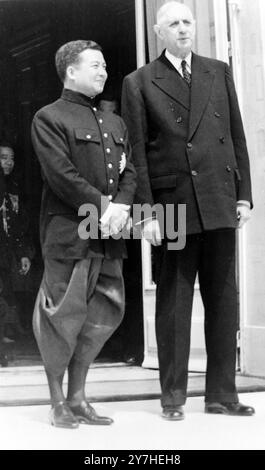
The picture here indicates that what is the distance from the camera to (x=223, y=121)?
10.1ft

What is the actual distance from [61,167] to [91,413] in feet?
2.96

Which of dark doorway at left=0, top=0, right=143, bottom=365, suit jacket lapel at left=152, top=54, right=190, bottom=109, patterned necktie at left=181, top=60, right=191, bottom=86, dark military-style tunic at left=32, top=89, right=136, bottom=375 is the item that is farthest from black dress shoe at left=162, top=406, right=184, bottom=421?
dark doorway at left=0, top=0, right=143, bottom=365

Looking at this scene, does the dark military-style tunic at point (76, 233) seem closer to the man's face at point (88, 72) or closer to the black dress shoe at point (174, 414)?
the man's face at point (88, 72)

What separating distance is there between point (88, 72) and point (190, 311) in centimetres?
100

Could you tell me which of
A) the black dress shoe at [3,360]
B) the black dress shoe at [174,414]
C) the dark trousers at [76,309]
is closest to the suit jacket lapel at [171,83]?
the dark trousers at [76,309]

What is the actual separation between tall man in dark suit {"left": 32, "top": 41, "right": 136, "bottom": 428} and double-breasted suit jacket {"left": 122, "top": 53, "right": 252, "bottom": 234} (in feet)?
0.37

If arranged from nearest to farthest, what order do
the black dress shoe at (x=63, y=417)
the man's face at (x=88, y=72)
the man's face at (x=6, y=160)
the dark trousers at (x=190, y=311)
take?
Answer: the black dress shoe at (x=63, y=417) → the man's face at (x=88, y=72) → the dark trousers at (x=190, y=311) → the man's face at (x=6, y=160)

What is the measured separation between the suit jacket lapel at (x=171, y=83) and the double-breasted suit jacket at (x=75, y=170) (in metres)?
0.27

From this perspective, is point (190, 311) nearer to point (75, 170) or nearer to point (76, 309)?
point (76, 309)

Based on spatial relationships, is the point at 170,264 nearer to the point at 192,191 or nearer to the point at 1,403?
the point at 192,191

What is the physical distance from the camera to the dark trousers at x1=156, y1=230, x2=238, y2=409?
301 cm

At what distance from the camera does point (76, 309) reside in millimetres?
2797

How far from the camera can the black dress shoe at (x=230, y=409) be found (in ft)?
9.91
